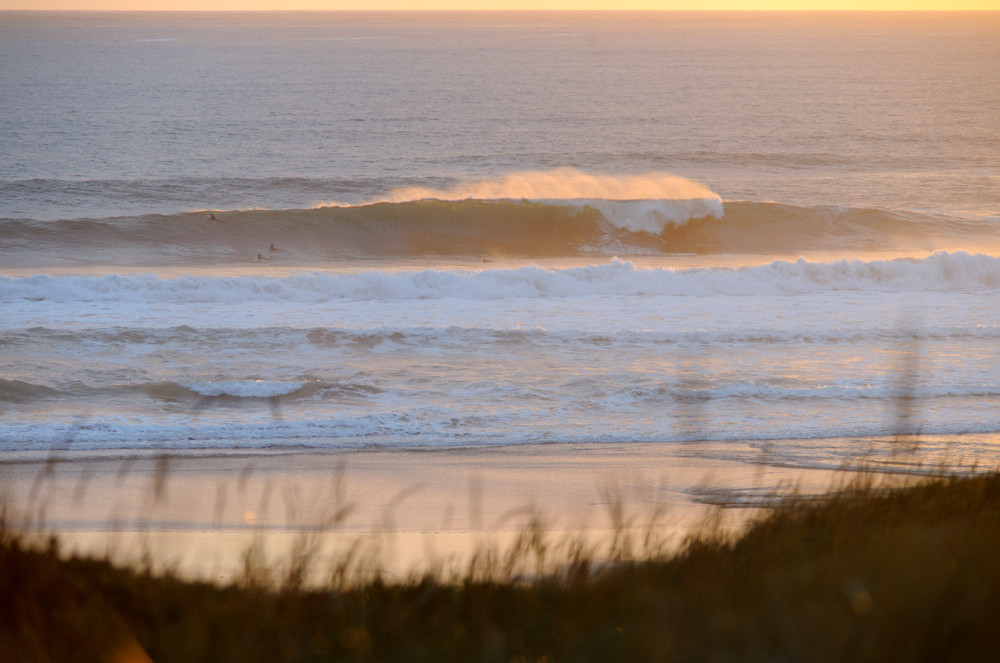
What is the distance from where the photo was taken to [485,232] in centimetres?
2342

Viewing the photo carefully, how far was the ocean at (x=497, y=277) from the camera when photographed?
8.54 m

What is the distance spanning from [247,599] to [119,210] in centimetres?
2468

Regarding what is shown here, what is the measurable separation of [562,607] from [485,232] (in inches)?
834

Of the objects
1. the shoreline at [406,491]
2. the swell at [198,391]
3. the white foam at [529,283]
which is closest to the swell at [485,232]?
the white foam at [529,283]

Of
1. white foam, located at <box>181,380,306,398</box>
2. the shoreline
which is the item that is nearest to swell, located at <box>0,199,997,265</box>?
white foam, located at <box>181,380,306,398</box>

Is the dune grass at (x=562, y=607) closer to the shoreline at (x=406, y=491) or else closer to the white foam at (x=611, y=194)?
the shoreline at (x=406, y=491)

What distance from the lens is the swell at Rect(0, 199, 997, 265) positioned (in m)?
20.6

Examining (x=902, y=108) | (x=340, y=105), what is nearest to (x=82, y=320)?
(x=340, y=105)

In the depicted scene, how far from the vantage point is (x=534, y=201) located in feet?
81.6

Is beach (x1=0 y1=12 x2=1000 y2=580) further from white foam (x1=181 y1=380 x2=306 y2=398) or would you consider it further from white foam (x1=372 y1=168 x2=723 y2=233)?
white foam (x1=372 y1=168 x2=723 y2=233)

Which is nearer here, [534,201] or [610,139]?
[534,201]

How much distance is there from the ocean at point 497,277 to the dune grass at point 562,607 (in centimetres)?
277

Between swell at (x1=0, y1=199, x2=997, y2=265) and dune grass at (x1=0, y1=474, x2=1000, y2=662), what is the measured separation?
1814 cm

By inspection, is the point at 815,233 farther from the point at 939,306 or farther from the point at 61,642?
the point at 61,642
